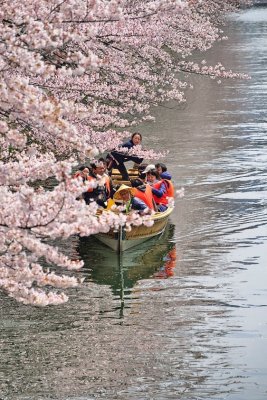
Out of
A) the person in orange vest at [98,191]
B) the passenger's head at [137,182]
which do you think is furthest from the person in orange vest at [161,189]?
the person in orange vest at [98,191]

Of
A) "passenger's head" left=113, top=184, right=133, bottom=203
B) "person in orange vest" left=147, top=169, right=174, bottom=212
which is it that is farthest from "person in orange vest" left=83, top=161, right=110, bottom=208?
"person in orange vest" left=147, top=169, right=174, bottom=212

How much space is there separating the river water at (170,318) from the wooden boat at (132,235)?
0.24 m

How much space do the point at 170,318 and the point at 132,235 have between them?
460 cm

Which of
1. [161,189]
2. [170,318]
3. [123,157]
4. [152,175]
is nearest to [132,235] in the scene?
[161,189]

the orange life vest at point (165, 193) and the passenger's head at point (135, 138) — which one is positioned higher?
the passenger's head at point (135, 138)

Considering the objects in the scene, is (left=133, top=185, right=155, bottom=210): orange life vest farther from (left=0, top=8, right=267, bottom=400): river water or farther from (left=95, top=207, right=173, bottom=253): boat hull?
(left=0, top=8, right=267, bottom=400): river water

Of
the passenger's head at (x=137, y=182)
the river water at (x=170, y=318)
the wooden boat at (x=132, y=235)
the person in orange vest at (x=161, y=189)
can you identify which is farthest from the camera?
the passenger's head at (x=137, y=182)

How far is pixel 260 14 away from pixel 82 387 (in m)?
86.5

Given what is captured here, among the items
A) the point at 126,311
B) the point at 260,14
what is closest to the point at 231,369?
the point at 126,311

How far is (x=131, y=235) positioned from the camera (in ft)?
64.1

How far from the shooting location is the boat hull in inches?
752

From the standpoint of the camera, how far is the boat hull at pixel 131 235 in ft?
62.7

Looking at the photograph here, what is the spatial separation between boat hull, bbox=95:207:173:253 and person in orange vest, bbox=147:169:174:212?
1.95ft

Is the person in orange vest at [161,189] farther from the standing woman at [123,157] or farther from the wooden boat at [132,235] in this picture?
the standing woman at [123,157]
